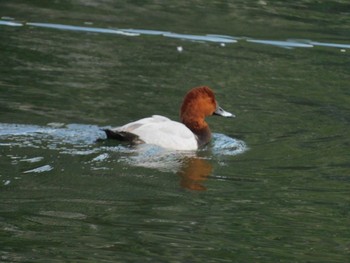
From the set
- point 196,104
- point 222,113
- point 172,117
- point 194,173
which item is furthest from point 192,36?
point 194,173

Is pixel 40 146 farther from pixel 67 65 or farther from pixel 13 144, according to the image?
pixel 67 65

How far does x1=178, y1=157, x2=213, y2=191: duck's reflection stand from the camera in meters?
9.40

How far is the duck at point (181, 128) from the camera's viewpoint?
10.7 meters

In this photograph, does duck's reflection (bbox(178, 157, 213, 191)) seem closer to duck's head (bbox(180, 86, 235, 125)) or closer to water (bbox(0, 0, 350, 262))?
water (bbox(0, 0, 350, 262))

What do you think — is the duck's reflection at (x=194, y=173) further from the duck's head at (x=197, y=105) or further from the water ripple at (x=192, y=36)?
the water ripple at (x=192, y=36)

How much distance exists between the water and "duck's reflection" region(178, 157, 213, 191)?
0.02 metres

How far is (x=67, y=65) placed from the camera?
1439 cm

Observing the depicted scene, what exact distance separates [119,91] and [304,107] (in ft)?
7.09

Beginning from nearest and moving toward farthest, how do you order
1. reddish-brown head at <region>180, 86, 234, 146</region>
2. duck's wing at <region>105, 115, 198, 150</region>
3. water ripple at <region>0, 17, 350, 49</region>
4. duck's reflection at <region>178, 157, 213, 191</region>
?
duck's reflection at <region>178, 157, 213, 191</region> < duck's wing at <region>105, 115, 198, 150</region> < reddish-brown head at <region>180, 86, 234, 146</region> < water ripple at <region>0, 17, 350, 49</region>

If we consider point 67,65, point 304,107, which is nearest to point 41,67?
point 67,65

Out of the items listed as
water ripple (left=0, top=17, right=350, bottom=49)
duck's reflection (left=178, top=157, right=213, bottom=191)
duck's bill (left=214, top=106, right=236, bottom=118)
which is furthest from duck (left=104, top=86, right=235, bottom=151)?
water ripple (left=0, top=17, right=350, bottom=49)

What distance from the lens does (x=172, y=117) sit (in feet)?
40.7

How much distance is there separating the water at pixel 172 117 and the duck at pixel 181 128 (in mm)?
131

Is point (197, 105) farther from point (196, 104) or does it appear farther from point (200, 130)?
point (200, 130)
